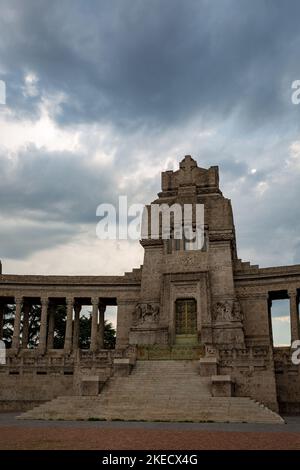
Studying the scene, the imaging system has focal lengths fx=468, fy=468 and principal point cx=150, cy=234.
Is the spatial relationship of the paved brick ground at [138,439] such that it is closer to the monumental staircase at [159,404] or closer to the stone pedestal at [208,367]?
the monumental staircase at [159,404]

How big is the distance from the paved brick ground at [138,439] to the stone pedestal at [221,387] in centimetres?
947

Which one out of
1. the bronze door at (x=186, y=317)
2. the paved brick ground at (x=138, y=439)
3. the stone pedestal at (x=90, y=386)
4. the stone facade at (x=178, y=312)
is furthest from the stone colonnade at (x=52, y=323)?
the paved brick ground at (x=138, y=439)

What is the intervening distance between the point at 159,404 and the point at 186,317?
18.8 m

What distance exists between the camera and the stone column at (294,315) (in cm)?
4588

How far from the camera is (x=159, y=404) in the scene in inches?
1100

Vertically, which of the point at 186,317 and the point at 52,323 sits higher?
the point at 186,317

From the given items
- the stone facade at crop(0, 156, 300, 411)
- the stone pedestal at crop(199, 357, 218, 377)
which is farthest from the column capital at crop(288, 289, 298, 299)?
the stone pedestal at crop(199, 357, 218, 377)

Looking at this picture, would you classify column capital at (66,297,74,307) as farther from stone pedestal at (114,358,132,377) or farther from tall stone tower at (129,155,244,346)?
stone pedestal at (114,358,132,377)

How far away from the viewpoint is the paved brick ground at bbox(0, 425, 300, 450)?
15.1 m

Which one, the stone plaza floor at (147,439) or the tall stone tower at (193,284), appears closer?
the stone plaza floor at (147,439)

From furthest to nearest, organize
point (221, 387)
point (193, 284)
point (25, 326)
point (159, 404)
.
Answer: point (25, 326) < point (193, 284) < point (221, 387) < point (159, 404)

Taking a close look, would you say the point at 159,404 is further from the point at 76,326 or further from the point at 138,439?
the point at 76,326

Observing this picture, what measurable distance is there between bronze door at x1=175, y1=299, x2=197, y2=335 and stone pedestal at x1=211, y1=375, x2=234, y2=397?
16.3 m

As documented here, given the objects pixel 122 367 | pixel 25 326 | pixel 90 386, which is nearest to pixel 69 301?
pixel 25 326
